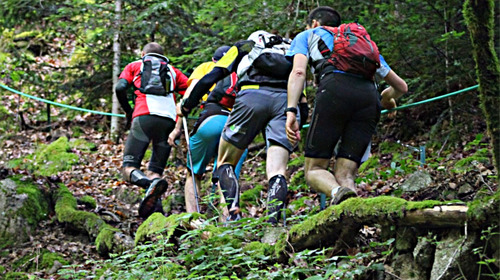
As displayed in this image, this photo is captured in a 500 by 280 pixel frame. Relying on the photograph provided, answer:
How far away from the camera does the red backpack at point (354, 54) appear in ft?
16.7

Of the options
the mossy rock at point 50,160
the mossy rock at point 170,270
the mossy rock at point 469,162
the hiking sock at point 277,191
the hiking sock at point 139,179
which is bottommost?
Result: the mossy rock at point 50,160

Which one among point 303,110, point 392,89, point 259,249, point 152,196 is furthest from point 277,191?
point 152,196

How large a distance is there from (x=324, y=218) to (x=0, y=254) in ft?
14.8

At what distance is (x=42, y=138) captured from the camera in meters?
14.1

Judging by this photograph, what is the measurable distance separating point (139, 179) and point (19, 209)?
150cm

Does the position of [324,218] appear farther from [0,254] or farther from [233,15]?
[233,15]

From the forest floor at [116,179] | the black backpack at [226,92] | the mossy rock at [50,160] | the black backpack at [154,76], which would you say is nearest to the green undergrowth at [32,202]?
the forest floor at [116,179]

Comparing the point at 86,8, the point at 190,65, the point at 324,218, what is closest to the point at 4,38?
the point at 86,8

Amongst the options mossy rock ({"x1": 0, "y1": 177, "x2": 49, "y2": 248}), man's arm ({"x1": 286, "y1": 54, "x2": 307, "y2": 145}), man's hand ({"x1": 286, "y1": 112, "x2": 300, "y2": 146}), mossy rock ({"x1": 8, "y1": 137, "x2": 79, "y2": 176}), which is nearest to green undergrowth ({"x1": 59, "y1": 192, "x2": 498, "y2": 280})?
man's hand ({"x1": 286, "y1": 112, "x2": 300, "y2": 146})

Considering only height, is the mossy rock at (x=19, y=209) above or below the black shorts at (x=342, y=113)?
below

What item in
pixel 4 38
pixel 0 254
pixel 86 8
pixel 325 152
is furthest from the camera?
pixel 4 38

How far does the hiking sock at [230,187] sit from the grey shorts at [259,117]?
0.81ft

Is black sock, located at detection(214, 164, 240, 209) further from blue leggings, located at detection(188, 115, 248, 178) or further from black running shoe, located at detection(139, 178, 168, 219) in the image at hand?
black running shoe, located at detection(139, 178, 168, 219)

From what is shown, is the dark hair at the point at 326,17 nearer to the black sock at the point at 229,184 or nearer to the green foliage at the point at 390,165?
the black sock at the point at 229,184
